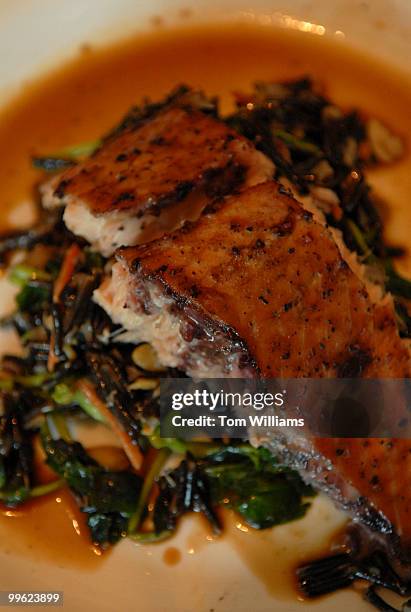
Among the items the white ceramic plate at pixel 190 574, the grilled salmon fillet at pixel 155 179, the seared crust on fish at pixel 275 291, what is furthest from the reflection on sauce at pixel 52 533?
the grilled salmon fillet at pixel 155 179

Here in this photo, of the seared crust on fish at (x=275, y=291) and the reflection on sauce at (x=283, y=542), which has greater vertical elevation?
the seared crust on fish at (x=275, y=291)

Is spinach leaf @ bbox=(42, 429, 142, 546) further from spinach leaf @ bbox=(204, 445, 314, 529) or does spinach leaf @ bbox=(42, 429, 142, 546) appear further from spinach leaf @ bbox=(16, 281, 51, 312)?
spinach leaf @ bbox=(16, 281, 51, 312)

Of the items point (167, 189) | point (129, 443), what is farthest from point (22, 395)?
point (167, 189)

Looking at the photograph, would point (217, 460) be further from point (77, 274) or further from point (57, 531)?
point (77, 274)

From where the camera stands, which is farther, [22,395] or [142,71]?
[142,71]

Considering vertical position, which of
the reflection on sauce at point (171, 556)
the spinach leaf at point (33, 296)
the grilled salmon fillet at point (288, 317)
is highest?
the grilled salmon fillet at point (288, 317)

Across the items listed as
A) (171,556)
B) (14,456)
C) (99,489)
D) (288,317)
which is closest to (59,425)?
(14,456)

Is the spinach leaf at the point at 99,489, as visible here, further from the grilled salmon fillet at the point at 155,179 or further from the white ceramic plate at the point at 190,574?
the grilled salmon fillet at the point at 155,179
